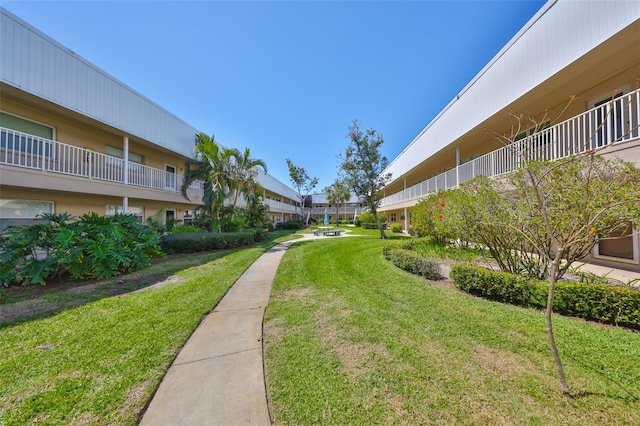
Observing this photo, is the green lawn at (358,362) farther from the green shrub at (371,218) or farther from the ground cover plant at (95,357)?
the green shrub at (371,218)

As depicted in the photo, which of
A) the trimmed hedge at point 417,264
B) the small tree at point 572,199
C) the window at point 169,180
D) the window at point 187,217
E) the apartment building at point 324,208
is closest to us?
the small tree at point 572,199

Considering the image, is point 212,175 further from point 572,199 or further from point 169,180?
point 572,199

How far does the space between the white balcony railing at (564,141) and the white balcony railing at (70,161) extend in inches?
491

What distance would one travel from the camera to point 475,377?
2.57 metres

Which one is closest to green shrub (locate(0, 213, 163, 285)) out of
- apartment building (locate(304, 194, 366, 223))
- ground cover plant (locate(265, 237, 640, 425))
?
ground cover plant (locate(265, 237, 640, 425))

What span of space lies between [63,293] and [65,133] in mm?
7452

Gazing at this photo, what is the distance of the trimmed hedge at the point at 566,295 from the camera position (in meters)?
3.62

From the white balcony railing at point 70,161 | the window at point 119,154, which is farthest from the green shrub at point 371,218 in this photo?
the window at point 119,154

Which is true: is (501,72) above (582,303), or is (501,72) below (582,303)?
above

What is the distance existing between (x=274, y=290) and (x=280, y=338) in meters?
2.29

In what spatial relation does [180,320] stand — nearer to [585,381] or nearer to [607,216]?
[585,381]

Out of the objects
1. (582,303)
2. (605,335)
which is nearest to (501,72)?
(582,303)

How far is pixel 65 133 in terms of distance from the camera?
9023mm

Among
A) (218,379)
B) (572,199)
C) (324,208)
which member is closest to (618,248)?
(572,199)
